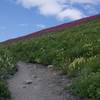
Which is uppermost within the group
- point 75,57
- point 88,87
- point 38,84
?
point 75,57

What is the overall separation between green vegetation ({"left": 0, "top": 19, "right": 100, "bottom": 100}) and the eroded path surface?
0.47 m

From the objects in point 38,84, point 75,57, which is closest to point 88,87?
point 38,84

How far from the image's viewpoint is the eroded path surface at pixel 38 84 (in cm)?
1390

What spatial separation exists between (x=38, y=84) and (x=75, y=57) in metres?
3.84

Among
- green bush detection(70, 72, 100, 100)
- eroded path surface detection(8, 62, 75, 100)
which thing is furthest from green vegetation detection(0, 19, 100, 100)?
eroded path surface detection(8, 62, 75, 100)

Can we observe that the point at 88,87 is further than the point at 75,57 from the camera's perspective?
No

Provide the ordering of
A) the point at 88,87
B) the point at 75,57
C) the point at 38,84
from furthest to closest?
the point at 75,57, the point at 38,84, the point at 88,87

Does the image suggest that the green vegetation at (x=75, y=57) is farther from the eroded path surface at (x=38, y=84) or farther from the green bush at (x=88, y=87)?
the eroded path surface at (x=38, y=84)

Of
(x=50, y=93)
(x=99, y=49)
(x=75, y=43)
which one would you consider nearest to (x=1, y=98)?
(x=50, y=93)

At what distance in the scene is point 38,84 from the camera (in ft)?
52.0

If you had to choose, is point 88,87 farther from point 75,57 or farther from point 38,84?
point 75,57

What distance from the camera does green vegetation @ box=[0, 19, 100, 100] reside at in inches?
527

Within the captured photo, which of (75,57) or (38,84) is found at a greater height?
(75,57)

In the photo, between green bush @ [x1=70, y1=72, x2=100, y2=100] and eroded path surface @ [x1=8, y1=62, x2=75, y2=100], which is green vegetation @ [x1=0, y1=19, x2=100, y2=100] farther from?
eroded path surface @ [x1=8, y1=62, x2=75, y2=100]
